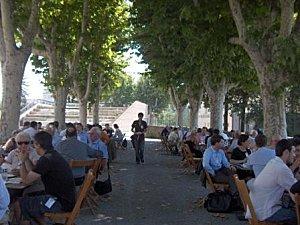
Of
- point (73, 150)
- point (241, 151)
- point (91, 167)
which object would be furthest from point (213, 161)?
point (73, 150)

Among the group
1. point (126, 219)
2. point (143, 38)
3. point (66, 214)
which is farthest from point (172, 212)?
point (143, 38)

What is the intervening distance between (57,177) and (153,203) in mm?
4694

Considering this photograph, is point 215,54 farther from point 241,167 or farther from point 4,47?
point 241,167

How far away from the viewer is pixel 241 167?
32.4 ft

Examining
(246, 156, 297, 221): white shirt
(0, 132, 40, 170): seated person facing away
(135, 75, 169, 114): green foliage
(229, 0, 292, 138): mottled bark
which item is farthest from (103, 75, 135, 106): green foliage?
(246, 156, 297, 221): white shirt

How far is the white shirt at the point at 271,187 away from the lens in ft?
20.8

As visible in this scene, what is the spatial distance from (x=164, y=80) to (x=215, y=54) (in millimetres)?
10334

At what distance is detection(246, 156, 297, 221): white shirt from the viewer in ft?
20.8

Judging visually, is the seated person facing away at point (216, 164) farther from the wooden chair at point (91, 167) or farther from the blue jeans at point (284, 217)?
the blue jeans at point (284, 217)

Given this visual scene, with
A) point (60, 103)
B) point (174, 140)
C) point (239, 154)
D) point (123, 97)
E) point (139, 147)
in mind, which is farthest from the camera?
point (123, 97)

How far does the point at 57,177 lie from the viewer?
6652 millimetres

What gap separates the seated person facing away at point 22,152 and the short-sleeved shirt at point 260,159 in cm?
343

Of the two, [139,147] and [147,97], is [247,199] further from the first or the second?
[147,97]

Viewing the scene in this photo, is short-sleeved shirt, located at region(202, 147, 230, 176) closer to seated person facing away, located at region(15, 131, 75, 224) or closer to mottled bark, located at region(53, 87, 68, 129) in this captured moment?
seated person facing away, located at region(15, 131, 75, 224)
